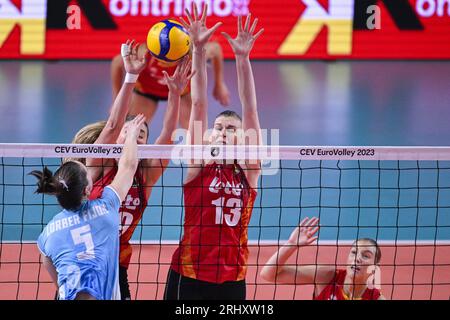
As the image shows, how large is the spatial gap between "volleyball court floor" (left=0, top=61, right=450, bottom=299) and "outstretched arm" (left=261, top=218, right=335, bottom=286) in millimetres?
1961

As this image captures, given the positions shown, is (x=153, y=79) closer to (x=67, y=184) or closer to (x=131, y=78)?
(x=131, y=78)

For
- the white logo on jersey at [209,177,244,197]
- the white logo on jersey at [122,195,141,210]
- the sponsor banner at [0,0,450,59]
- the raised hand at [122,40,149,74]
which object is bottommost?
the white logo on jersey at [122,195,141,210]

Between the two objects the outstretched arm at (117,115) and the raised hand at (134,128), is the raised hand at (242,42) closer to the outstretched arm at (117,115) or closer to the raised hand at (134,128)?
the outstretched arm at (117,115)

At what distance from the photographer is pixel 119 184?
4.67m

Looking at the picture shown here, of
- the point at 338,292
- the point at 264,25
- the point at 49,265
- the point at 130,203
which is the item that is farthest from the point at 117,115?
the point at 264,25

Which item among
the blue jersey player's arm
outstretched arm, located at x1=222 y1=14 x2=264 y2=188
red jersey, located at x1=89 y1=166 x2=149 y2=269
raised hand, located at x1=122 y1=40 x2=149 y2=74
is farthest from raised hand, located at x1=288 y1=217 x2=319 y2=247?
raised hand, located at x1=122 y1=40 x2=149 y2=74

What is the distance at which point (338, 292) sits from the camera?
5.23 m

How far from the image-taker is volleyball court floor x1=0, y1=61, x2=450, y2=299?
7.80 meters

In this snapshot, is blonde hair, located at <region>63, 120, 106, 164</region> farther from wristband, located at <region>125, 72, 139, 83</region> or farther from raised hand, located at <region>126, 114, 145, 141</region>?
raised hand, located at <region>126, 114, 145, 141</region>

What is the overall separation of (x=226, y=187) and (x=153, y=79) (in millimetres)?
5440

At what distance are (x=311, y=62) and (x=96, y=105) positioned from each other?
169 inches

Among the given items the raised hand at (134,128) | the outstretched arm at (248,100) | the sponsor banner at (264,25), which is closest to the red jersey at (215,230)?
the outstretched arm at (248,100)

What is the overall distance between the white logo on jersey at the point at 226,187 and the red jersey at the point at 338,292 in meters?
0.81
